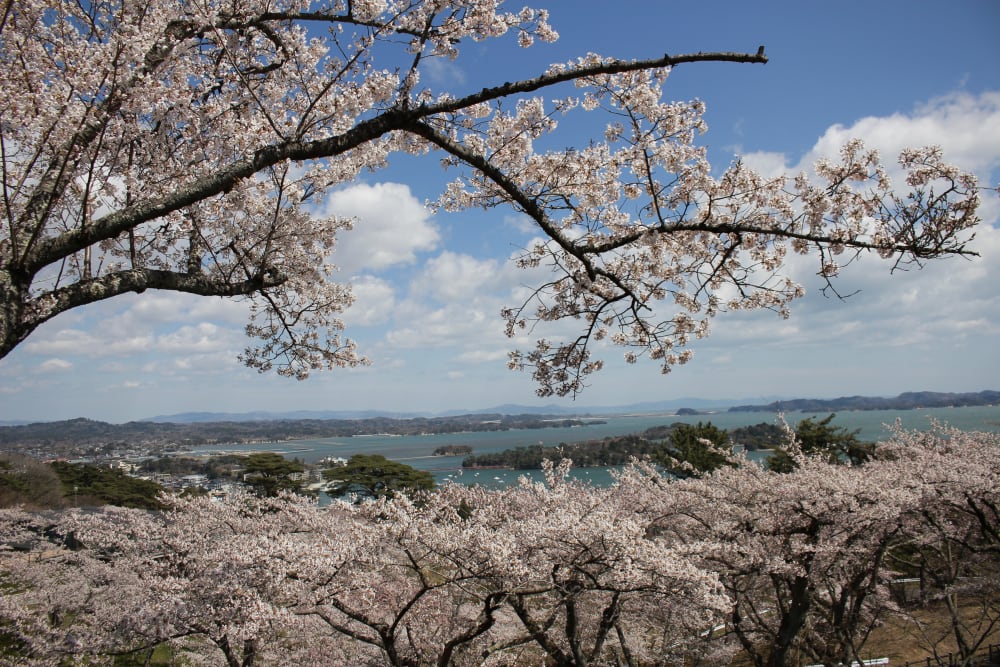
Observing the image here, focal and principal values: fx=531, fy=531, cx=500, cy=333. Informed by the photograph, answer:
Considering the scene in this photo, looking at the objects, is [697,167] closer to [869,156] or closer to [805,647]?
[869,156]

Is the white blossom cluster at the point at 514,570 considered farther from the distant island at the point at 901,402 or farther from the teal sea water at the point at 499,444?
the distant island at the point at 901,402

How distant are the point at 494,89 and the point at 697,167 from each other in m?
Result: 1.48

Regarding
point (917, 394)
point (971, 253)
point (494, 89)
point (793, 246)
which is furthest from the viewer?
point (917, 394)

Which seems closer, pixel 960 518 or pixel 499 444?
pixel 960 518

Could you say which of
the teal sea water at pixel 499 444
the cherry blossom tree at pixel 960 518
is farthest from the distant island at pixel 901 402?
the cherry blossom tree at pixel 960 518

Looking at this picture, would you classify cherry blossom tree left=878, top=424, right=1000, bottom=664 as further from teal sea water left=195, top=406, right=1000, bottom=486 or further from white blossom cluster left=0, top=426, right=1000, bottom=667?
teal sea water left=195, top=406, right=1000, bottom=486

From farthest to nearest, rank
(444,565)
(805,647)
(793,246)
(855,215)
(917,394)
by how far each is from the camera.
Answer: (917,394) < (805,647) < (444,565) < (793,246) < (855,215)

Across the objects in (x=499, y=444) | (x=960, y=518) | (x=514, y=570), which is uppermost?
(x=514, y=570)

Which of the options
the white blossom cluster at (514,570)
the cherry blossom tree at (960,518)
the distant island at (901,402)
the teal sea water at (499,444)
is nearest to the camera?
the white blossom cluster at (514,570)

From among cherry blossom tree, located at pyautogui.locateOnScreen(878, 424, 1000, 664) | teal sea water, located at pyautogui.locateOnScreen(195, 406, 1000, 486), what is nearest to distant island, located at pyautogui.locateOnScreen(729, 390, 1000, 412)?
teal sea water, located at pyautogui.locateOnScreen(195, 406, 1000, 486)

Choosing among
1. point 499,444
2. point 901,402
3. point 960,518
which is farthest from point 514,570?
point 901,402

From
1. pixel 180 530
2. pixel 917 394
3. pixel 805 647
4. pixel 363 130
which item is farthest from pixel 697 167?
pixel 917 394

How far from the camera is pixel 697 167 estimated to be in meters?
3.21

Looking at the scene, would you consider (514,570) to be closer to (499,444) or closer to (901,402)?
(499,444)
